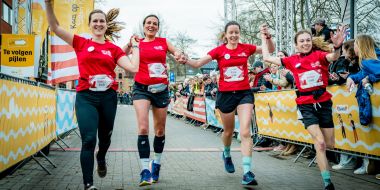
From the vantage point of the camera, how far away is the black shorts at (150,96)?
5.86 meters

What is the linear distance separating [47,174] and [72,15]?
6248 millimetres

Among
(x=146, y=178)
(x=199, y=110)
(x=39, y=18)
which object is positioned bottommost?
(x=146, y=178)

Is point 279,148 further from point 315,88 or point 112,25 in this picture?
point 112,25

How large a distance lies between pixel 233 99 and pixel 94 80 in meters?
2.05

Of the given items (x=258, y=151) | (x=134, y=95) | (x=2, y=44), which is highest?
(x=2, y=44)

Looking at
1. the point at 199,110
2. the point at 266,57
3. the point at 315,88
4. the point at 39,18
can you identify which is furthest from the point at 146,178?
the point at 199,110

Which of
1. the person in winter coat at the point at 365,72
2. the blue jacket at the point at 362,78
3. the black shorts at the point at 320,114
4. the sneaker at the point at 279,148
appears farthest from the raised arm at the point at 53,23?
the sneaker at the point at 279,148

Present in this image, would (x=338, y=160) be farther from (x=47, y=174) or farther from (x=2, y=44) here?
(x=2, y=44)

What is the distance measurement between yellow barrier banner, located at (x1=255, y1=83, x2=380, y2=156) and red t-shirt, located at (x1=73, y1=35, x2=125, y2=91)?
3783mm

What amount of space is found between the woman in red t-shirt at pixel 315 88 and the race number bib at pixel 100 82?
8.08 feet

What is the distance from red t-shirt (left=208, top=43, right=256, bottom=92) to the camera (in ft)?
20.0

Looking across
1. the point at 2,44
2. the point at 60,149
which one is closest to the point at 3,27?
the point at 2,44

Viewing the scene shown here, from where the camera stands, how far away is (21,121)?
6.07 meters

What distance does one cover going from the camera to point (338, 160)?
25.9 feet
